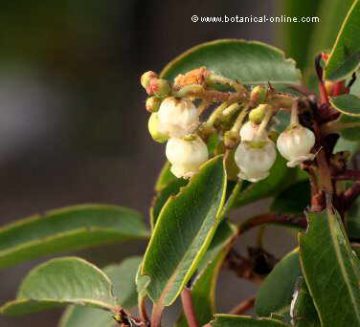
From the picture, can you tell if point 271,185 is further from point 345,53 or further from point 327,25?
point 327,25

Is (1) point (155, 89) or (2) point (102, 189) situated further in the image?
(2) point (102, 189)

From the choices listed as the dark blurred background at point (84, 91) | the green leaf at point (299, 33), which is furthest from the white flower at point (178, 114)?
the dark blurred background at point (84, 91)

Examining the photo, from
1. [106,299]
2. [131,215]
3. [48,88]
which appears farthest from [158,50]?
[106,299]

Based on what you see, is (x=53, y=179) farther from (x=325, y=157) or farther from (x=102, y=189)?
(x=325, y=157)

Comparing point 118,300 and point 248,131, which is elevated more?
point 248,131

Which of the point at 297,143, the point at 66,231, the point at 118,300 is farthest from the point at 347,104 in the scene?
the point at 66,231

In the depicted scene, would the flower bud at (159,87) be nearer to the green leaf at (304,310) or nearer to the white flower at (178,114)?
the white flower at (178,114)
